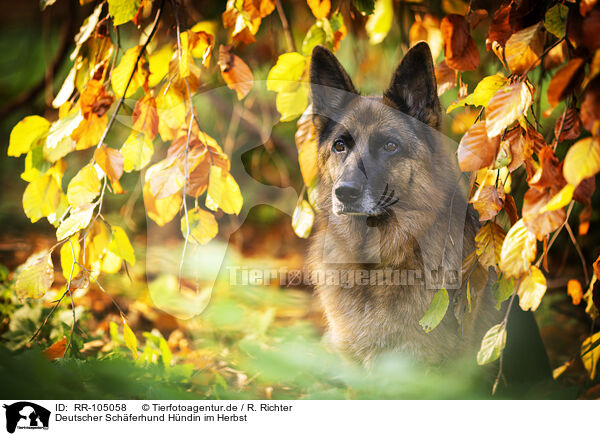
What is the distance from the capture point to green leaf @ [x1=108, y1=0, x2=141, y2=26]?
1310 millimetres

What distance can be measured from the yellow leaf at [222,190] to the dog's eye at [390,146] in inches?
19.1

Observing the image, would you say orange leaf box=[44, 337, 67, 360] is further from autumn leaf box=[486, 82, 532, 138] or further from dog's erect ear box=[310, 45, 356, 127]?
autumn leaf box=[486, 82, 532, 138]

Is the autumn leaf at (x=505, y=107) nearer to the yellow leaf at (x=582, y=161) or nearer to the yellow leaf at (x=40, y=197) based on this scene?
the yellow leaf at (x=582, y=161)

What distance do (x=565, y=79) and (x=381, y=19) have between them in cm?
92

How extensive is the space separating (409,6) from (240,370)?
153 cm

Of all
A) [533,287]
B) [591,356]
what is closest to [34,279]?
[533,287]

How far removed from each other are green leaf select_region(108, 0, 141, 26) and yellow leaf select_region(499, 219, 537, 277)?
1211 millimetres

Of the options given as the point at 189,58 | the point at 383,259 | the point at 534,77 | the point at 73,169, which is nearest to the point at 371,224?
the point at 383,259

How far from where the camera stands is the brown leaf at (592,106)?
90 centimetres

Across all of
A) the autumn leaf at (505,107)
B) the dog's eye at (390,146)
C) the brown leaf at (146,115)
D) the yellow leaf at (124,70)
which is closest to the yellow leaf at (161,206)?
the brown leaf at (146,115)

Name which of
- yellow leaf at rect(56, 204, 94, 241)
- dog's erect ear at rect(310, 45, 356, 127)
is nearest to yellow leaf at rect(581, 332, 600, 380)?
dog's erect ear at rect(310, 45, 356, 127)

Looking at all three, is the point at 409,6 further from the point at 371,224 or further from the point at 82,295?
the point at 82,295

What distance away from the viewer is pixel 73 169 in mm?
1677
